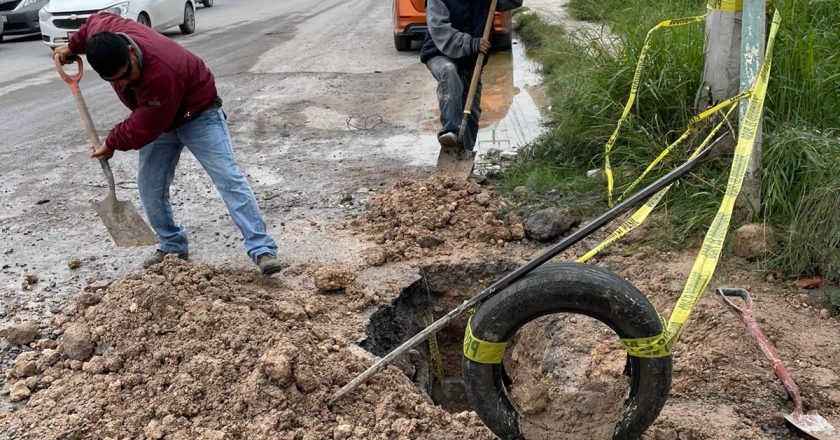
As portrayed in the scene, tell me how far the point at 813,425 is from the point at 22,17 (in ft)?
54.8

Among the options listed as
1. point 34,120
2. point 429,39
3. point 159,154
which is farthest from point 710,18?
point 34,120

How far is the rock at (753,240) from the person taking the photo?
4266 millimetres

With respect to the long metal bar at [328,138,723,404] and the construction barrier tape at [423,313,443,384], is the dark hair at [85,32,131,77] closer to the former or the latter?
the long metal bar at [328,138,723,404]

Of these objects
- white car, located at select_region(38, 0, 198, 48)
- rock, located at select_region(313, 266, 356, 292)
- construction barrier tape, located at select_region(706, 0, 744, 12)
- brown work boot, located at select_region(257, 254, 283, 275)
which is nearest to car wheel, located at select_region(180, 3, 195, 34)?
white car, located at select_region(38, 0, 198, 48)

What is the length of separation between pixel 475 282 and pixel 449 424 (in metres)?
1.69

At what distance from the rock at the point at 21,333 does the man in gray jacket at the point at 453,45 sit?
3.14 metres

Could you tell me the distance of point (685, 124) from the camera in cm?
533

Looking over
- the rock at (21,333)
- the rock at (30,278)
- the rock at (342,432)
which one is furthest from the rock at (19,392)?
the rock at (342,432)

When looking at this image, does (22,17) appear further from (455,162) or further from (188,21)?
(455,162)

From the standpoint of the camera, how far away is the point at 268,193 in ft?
19.9

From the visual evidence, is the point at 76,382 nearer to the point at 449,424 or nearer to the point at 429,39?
the point at 449,424

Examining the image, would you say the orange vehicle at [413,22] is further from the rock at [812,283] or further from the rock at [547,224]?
the rock at [812,283]

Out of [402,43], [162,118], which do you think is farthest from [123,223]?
[402,43]

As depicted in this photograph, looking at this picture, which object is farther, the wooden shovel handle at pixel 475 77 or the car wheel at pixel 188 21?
the car wheel at pixel 188 21
